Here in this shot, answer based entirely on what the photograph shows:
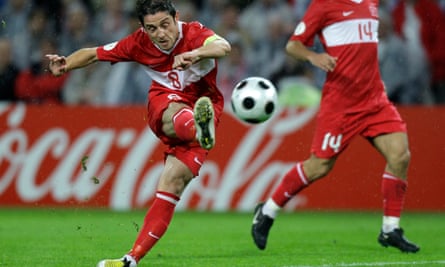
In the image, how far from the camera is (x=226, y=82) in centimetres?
1308

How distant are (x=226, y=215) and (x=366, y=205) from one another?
5.31 feet

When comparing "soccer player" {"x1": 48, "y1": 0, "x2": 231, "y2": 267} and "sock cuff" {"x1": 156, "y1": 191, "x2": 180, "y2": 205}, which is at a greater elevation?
"soccer player" {"x1": 48, "y1": 0, "x2": 231, "y2": 267}

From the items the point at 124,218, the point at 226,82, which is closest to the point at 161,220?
the point at 124,218

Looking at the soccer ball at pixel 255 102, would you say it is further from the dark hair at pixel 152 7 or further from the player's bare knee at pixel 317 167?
the player's bare knee at pixel 317 167

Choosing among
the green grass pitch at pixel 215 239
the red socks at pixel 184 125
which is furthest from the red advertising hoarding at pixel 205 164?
the red socks at pixel 184 125

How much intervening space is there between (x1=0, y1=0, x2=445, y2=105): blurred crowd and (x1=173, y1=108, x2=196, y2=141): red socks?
18.9 ft

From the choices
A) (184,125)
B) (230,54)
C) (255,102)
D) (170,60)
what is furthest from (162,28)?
(230,54)

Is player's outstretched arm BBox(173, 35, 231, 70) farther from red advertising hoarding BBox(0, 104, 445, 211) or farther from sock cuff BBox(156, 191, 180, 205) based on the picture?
red advertising hoarding BBox(0, 104, 445, 211)

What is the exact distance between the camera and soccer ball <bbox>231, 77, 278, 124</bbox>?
→ 746 cm

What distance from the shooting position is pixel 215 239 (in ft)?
30.5

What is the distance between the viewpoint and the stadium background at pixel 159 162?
38.8 feet

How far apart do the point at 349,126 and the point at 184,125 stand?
1.87 m

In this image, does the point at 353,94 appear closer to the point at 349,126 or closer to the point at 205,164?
the point at 349,126

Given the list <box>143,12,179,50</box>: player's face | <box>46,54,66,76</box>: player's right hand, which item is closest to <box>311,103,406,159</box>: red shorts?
<box>143,12,179,50</box>: player's face
